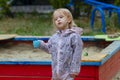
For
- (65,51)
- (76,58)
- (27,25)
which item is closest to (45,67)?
(65,51)

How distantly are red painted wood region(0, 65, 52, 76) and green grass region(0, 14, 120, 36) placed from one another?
3.62 meters

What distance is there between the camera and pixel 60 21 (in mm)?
3789

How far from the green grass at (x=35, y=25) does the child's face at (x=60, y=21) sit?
446 centimetres

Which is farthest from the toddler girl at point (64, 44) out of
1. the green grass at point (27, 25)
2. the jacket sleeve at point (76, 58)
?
the green grass at point (27, 25)

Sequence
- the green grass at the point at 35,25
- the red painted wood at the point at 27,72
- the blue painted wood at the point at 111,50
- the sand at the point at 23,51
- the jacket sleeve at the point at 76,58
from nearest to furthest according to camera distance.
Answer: the jacket sleeve at the point at 76,58, the red painted wood at the point at 27,72, the blue painted wood at the point at 111,50, the sand at the point at 23,51, the green grass at the point at 35,25

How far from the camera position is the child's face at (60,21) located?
3.80 meters

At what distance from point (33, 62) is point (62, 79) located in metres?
0.83

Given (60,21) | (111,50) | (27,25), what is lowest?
(27,25)

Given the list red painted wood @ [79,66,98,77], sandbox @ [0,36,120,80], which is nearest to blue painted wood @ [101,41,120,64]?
sandbox @ [0,36,120,80]

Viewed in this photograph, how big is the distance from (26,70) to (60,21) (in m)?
1.08

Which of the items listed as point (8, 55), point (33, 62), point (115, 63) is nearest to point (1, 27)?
point (8, 55)

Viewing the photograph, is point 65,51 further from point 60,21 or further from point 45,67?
point 45,67

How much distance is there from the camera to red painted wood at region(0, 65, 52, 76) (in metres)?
4.64

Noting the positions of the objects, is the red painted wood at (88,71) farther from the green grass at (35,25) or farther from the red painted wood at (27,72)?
the green grass at (35,25)
